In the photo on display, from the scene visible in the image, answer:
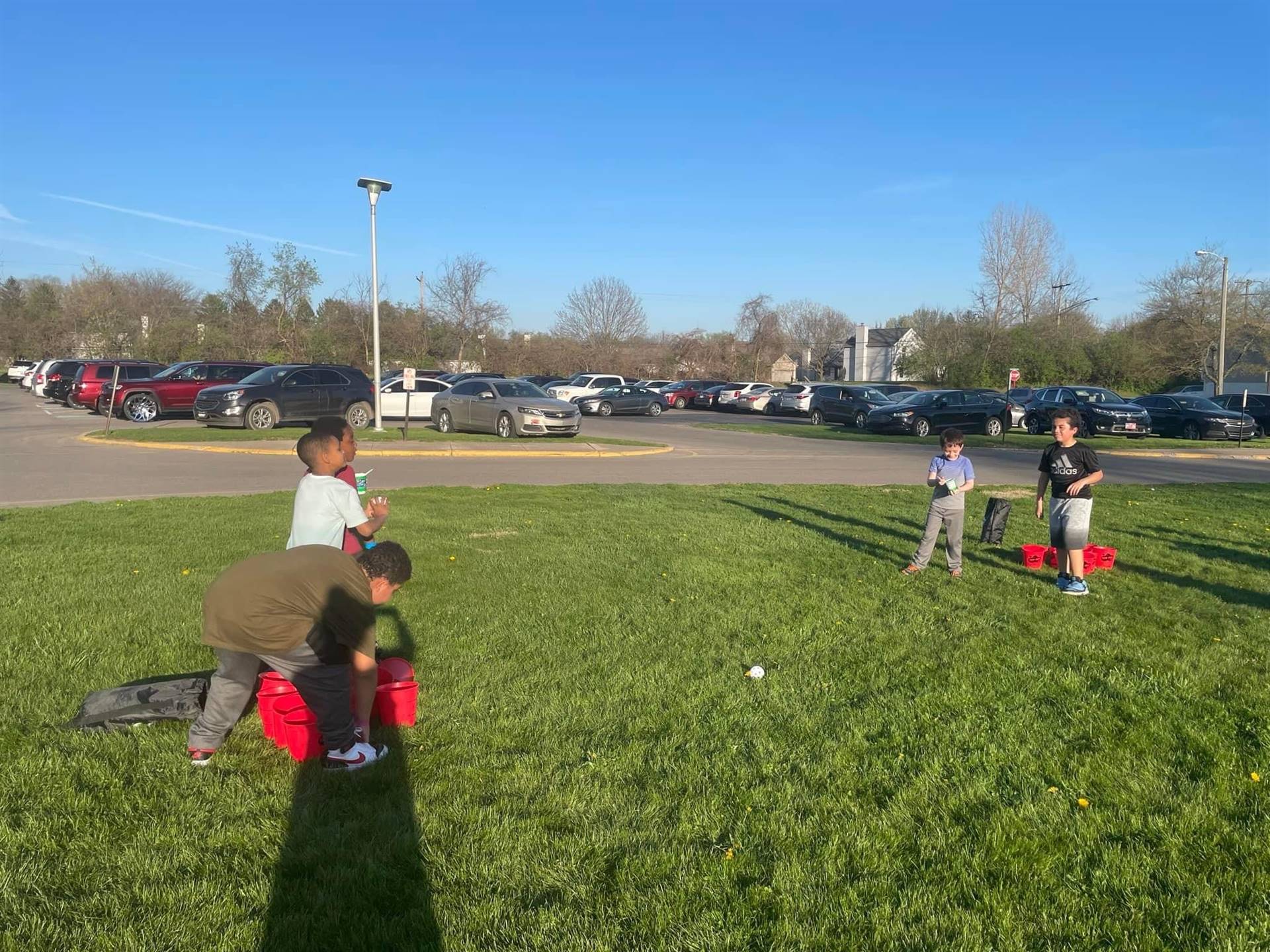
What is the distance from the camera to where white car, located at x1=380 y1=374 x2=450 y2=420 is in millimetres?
26641

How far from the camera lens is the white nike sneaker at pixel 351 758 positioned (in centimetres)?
409

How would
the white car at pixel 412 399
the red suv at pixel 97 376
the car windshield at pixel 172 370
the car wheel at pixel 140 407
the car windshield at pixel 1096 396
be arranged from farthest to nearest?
the red suv at pixel 97 376
the car windshield at pixel 1096 396
the car windshield at pixel 172 370
the white car at pixel 412 399
the car wheel at pixel 140 407

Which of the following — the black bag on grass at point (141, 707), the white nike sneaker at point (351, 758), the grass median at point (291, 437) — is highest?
the grass median at point (291, 437)

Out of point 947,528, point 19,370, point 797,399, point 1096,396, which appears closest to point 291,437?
point 947,528

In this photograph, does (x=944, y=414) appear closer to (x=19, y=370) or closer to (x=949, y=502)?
(x=949, y=502)

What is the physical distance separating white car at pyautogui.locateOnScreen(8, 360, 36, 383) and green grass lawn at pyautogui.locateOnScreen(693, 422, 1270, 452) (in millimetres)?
46009

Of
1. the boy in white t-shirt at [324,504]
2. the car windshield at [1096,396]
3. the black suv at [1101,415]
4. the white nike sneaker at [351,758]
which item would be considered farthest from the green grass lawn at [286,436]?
the white nike sneaker at [351,758]

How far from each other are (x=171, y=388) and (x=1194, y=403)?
99.5ft

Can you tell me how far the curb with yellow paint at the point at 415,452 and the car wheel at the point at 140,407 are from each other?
19.0ft

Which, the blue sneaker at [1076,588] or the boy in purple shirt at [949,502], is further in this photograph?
the boy in purple shirt at [949,502]

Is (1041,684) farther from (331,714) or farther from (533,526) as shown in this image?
(533,526)

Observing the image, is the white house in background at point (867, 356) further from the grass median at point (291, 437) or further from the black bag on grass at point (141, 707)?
the black bag on grass at point (141, 707)

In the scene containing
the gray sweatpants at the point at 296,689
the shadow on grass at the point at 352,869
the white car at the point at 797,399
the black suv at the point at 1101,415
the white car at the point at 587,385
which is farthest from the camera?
the white car at the point at 797,399

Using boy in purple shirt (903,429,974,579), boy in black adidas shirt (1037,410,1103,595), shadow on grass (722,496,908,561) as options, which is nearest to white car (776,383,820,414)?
shadow on grass (722,496,908,561)
